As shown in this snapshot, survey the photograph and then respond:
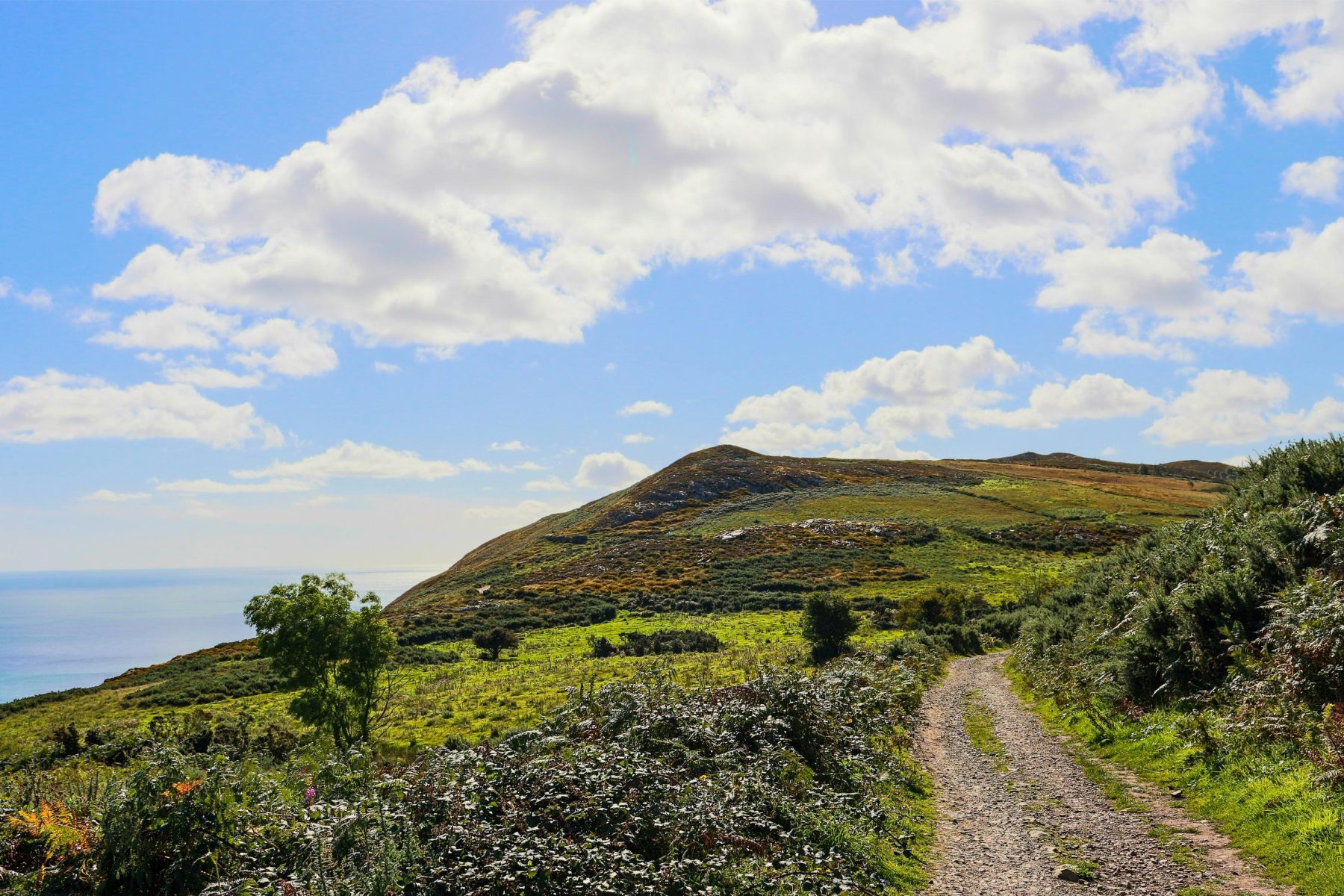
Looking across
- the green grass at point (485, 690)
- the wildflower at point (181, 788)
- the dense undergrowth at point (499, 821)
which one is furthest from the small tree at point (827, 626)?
the wildflower at point (181, 788)

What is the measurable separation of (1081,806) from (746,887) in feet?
22.2

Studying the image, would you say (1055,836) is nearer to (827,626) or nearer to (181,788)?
(181,788)

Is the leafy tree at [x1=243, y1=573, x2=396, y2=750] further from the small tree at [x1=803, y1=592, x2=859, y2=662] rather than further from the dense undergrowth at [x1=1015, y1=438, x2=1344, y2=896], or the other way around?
the small tree at [x1=803, y1=592, x2=859, y2=662]

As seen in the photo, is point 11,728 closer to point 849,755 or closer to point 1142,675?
point 849,755

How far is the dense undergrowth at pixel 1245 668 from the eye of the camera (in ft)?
30.0

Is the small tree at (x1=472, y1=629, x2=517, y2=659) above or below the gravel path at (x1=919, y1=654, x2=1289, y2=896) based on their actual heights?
below

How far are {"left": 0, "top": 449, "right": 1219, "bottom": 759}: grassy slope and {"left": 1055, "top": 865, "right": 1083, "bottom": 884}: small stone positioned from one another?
21214 mm

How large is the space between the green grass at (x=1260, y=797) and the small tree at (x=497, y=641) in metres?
43.1

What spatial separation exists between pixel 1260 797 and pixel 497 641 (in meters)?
47.6

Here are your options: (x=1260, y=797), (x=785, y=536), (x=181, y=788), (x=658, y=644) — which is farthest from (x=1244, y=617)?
(x=785, y=536)

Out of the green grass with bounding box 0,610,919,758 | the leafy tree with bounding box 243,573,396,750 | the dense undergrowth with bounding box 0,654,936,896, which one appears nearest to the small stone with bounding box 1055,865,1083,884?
the dense undergrowth with bounding box 0,654,936,896

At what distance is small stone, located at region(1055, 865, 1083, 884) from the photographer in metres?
8.55

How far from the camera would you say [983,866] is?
31.0ft

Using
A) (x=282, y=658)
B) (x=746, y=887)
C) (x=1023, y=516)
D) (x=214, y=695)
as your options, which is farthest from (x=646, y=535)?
(x=746, y=887)
